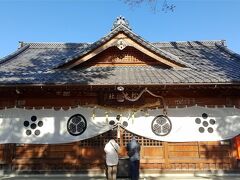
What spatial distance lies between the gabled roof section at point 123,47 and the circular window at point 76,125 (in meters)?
2.57

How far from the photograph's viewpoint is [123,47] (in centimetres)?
1335

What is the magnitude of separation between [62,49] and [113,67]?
6.71 meters

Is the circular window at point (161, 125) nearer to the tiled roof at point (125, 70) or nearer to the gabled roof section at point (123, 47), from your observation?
the tiled roof at point (125, 70)

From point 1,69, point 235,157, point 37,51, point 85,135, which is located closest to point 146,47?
point 85,135

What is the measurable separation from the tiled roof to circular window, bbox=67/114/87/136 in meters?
1.56

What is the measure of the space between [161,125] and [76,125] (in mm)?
3400

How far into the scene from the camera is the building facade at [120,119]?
1158 cm

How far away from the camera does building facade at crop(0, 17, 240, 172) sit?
11.6 m

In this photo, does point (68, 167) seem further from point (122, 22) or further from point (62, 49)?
point (62, 49)

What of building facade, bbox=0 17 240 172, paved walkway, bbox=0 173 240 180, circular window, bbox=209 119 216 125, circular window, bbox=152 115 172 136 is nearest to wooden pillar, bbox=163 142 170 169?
building facade, bbox=0 17 240 172

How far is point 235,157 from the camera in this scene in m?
11.8

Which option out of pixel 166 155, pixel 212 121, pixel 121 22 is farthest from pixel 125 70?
pixel 212 121

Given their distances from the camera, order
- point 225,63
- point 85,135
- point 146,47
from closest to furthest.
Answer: point 85,135
point 146,47
point 225,63

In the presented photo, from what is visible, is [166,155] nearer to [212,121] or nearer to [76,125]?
[212,121]
